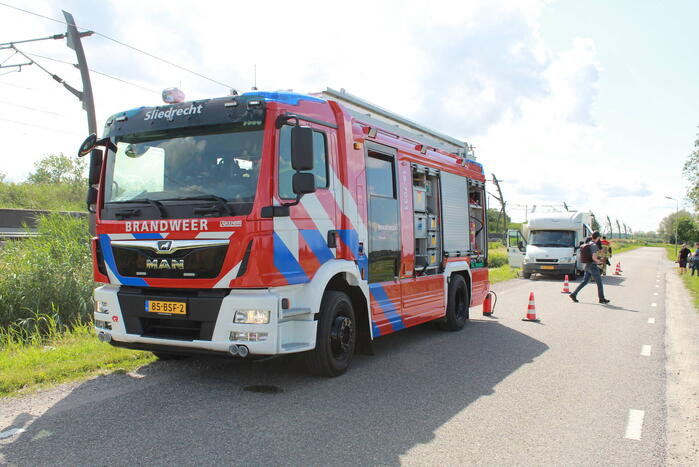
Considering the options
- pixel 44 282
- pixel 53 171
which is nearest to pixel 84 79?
pixel 44 282

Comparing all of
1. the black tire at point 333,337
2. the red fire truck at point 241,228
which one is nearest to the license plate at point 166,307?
the red fire truck at point 241,228

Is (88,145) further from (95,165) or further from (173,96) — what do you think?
(173,96)

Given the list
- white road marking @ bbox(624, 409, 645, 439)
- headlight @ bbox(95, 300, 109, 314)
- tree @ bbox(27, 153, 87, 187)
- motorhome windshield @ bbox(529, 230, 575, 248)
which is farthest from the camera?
tree @ bbox(27, 153, 87, 187)

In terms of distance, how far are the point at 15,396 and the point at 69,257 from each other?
5.19 meters

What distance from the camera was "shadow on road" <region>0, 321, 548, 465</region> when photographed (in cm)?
382

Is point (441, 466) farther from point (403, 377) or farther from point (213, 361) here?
point (213, 361)

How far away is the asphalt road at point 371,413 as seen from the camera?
3.89 meters

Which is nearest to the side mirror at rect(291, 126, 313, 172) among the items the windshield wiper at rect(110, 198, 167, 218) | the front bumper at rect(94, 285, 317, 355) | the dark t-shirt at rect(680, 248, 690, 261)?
the front bumper at rect(94, 285, 317, 355)

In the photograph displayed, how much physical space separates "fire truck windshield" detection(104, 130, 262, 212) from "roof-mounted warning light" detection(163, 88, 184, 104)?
1.33ft

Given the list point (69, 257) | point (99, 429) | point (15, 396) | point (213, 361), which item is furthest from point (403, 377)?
point (69, 257)

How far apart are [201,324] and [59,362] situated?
2119 millimetres

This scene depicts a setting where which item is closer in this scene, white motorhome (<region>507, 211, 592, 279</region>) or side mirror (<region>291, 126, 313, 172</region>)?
side mirror (<region>291, 126, 313, 172</region>)

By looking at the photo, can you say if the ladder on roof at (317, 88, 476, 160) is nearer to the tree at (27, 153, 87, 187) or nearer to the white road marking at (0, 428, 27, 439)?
the white road marking at (0, 428, 27, 439)

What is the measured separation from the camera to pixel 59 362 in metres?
6.11
